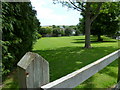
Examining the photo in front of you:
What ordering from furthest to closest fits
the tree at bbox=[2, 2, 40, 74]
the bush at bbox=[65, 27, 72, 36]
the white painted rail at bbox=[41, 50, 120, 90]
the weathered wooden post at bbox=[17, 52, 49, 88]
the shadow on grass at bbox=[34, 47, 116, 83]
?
the bush at bbox=[65, 27, 72, 36] < the shadow on grass at bbox=[34, 47, 116, 83] < the tree at bbox=[2, 2, 40, 74] < the white painted rail at bbox=[41, 50, 120, 90] < the weathered wooden post at bbox=[17, 52, 49, 88]

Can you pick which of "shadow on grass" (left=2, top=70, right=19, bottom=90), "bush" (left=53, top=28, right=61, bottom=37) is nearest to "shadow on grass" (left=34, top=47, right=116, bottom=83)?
"shadow on grass" (left=2, top=70, right=19, bottom=90)

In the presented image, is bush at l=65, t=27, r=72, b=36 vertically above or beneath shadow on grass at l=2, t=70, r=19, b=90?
above

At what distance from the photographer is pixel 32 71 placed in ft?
2.68

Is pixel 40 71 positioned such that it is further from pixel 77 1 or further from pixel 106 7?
pixel 106 7

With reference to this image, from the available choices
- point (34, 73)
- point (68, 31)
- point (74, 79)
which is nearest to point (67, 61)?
point (74, 79)

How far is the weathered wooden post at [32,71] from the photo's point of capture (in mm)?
793

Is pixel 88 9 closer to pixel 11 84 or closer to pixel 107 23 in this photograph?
pixel 11 84

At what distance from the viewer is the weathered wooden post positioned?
2.60 ft

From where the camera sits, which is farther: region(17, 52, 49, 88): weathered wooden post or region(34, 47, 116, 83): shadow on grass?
region(34, 47, 116, 83): shadow on grass

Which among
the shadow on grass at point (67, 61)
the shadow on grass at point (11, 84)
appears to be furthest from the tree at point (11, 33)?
the shadow on grass at point (67, 61)

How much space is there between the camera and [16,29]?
3.96 meters

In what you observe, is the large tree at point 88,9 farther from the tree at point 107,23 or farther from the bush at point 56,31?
the bush at point 56,31

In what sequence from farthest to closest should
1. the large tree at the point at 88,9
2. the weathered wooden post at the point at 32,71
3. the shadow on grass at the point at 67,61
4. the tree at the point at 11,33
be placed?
the large tree at the point at 88,9
the shadow on grass at the point at 67,61
the tree at the point at 11,33
the weathered wooden post at the point at 32,71

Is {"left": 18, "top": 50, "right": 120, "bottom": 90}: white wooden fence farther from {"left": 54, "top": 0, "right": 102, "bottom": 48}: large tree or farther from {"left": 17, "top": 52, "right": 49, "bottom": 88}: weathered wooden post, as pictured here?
{"left": 54, "top": 0, "right": 102, "bottom": 48}: large tree
